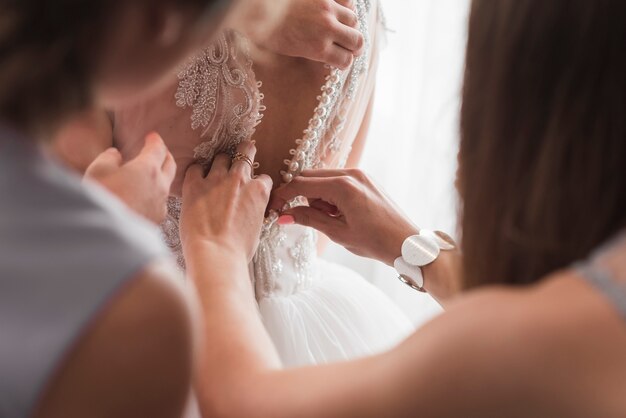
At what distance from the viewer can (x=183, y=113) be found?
1119 mm

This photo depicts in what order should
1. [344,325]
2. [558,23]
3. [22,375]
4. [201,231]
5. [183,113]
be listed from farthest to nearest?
[344,325] < [183,113] < [201,231] < [558,23] < [22,375]

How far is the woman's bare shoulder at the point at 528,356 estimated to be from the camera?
58 cm

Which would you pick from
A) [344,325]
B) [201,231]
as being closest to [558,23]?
[201,231]

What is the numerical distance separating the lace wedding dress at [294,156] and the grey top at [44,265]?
568 millimetres

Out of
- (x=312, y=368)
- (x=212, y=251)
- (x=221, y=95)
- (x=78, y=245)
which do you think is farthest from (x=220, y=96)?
(x=78, y=245)

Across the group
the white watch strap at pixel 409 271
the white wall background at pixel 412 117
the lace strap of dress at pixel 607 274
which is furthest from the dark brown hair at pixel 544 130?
the white wall background at pixel 412 117

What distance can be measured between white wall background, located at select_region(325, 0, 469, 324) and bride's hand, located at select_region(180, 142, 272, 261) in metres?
1.06

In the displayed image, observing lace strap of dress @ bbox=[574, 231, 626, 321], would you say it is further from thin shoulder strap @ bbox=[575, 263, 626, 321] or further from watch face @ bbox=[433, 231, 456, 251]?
watch face @ bbox=[433, 231, 456, 251]

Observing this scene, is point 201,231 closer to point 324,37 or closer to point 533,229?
point 324,37

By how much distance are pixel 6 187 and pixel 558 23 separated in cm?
43

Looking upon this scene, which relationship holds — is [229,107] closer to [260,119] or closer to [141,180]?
[260,119]

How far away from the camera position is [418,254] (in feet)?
3.79

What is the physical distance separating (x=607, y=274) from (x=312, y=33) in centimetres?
61

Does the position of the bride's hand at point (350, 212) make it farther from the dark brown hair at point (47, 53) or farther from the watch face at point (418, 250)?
the dark brown hair at point (47, 53)
